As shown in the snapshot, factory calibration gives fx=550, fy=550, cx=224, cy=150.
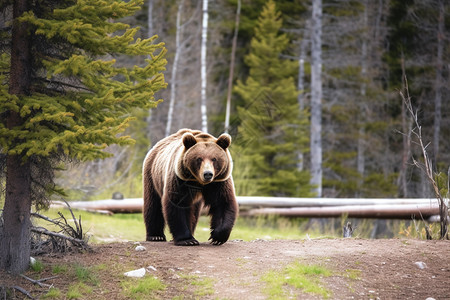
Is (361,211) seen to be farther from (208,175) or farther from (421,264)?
(208,175)

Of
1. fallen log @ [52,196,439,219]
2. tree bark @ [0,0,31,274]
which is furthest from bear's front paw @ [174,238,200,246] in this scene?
fallen log @ [52,196,439,219]

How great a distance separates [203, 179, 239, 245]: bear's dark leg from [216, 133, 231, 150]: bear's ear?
0.45 m

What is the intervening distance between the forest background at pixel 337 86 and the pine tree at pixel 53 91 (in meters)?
12.1

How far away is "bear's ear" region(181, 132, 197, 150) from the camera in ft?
20.7

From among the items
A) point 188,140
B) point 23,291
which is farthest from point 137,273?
point 188,140

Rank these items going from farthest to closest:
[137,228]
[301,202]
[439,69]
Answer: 1. [439,69]
2. [301,202]
3. [137,228]

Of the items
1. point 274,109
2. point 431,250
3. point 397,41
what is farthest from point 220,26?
point 431,250

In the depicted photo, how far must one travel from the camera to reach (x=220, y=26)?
25938 mm

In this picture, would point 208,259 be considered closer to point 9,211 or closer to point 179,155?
point 179,155

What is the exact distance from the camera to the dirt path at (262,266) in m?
4.94

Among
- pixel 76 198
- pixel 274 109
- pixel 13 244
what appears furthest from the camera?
pixel 274 109

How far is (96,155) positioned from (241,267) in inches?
73.4

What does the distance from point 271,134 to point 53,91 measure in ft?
46.0

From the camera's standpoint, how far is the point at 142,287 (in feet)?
16.1
